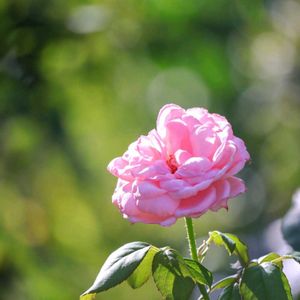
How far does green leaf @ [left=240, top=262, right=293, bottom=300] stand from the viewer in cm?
102

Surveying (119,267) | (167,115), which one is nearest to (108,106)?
(167,115)

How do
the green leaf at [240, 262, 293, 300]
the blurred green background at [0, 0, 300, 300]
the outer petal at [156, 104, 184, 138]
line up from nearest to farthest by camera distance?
the green leaf at [240, 262, 293, 300]
the outer petal at [156, 104, 184, 138]
the blurred green background at [0, 0, 300, 300]

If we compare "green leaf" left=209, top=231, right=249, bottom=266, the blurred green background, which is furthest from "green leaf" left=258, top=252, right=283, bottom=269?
the blurred green background

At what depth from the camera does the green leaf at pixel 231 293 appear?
3.43ft

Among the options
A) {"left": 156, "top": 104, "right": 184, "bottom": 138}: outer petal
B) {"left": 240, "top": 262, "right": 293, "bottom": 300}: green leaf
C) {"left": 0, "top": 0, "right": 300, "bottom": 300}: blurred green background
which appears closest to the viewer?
{"left": 240, "top": 262, "right": 293, "bottom": 300}: green leaf

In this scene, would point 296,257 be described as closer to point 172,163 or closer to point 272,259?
point 272,259

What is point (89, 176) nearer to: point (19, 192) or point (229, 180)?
point (19, 192)

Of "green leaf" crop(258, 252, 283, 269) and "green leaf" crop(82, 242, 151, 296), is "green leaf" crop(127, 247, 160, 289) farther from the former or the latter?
"green leaf" crop(258, 252, 283, 269)

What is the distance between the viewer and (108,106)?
2947 millimetres

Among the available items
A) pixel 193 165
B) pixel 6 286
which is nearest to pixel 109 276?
pixel 193 165

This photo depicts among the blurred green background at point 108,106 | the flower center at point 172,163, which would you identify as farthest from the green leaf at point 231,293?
the blurred green background at point 108,106

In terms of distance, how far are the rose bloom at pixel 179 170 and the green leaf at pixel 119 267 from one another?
1.6 inches

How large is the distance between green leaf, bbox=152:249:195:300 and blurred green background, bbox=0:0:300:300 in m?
0.74

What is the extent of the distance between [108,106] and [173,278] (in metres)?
1.94
